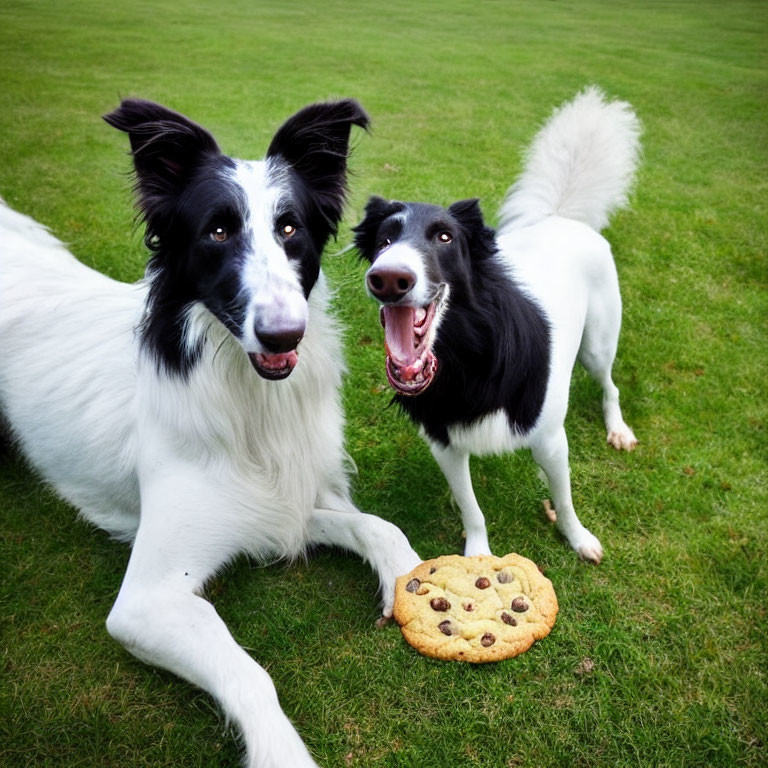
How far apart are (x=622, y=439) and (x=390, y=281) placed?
6.88ft

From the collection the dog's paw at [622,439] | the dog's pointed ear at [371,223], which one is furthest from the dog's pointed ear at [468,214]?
the dog's paw at [622,439]

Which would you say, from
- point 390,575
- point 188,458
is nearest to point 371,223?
point 188,458

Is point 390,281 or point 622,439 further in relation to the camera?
point 622,439

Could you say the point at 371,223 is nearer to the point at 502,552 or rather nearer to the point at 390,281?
the point at 390,281

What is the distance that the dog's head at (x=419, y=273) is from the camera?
2.13 m

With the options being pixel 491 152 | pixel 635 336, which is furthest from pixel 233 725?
pixel 491 152

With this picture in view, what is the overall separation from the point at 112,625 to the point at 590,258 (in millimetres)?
2796

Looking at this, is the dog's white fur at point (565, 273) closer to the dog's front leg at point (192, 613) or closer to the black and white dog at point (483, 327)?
the black and white dog at point (483, 327)

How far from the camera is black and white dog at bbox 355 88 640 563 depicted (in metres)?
2.30

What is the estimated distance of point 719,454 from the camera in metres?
3.49

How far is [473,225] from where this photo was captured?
2527 millimetres

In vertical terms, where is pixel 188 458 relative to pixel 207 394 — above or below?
below

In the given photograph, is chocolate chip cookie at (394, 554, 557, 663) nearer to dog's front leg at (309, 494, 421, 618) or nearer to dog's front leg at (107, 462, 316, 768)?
dog's front leg at (309, 494, 421, 618)

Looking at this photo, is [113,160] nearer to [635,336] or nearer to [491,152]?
[491,152]
